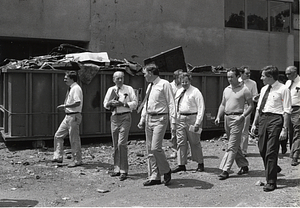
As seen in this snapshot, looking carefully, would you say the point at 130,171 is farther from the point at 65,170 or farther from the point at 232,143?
the point at 232,143

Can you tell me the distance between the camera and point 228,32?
1923 cm

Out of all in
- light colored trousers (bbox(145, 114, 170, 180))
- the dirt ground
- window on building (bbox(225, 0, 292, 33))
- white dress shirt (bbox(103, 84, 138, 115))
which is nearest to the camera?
the dirt ground

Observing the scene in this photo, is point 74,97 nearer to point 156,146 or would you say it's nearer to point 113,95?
point 113,95

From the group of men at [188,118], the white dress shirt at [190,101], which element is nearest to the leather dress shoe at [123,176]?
the group of men at [188,118]

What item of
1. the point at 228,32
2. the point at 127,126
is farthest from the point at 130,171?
→ the point at 228,32

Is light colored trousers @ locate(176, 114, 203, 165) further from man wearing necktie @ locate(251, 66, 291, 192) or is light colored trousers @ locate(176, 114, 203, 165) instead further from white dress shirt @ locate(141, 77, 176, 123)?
man wearing necktie @ locate(251, 66, 291, 192)

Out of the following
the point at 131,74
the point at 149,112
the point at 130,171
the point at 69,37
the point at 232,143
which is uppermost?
the point at 69,37

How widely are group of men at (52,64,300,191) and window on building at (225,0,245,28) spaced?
36.0 ft

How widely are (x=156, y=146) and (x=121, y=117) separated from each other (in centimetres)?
126

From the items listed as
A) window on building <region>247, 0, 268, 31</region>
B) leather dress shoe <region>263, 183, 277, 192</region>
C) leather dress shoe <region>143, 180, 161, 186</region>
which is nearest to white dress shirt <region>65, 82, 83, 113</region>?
leather dress shoe <region>143, 180, 161, 186</region>

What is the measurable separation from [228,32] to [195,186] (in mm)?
13296

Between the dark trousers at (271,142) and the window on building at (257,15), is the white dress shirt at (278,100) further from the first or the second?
the window on building at (257,15)

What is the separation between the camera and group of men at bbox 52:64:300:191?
661cm

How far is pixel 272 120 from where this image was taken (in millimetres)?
6582
